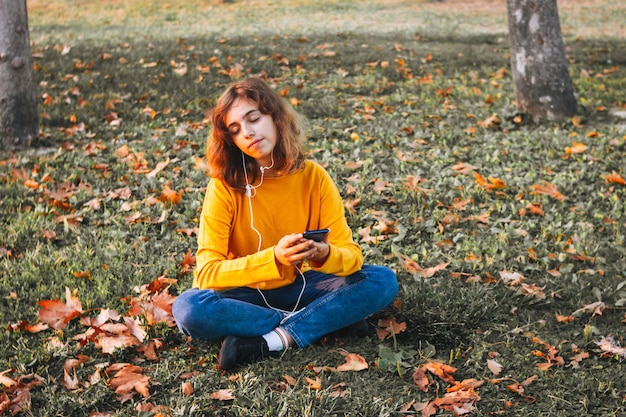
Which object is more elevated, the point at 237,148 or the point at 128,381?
the point at 237,148

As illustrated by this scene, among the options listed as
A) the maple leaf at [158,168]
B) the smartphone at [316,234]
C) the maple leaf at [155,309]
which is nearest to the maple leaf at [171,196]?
the maple leaf at [158,168]

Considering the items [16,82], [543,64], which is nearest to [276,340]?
[16,82]

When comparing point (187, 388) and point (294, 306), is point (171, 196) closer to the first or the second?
point (294, 306)

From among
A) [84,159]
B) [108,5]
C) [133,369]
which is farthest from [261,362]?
[108,5]

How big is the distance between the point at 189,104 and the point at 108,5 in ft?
36.3

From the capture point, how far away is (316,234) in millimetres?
2838

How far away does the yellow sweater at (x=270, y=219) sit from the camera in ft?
10.1

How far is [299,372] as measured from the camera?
3.01m

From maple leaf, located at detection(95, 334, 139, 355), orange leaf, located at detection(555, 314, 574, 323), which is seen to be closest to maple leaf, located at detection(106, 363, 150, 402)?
maple leaf, located at detection(95, 334, 139, 355)

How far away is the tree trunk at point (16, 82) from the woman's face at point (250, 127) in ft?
12.8

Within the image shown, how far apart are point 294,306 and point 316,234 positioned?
2.13ft

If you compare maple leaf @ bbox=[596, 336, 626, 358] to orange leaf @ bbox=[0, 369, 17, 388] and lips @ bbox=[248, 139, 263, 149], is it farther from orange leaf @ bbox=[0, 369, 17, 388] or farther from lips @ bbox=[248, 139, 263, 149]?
orange leaf @ bbox=[0, 369, 17, 388]

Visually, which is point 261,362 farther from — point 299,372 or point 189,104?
point 189,104

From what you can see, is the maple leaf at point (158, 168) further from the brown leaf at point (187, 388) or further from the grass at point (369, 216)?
the brown leaf at point (187, 388)
